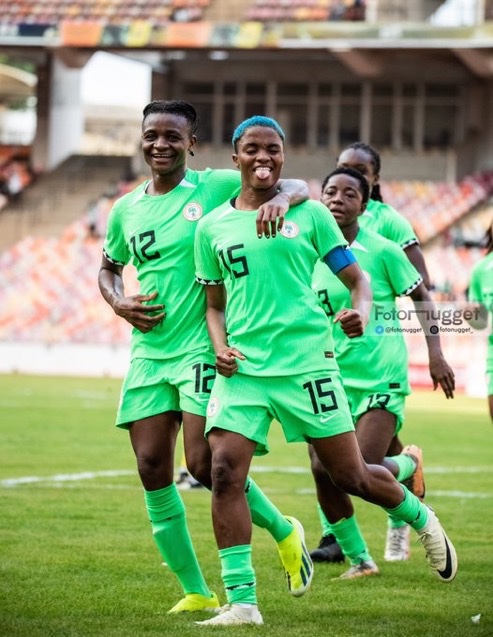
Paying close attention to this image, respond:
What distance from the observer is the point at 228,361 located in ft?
21.2

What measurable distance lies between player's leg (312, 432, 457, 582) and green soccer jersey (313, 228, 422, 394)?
4.97 feet

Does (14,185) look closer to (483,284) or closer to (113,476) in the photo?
(113,476)

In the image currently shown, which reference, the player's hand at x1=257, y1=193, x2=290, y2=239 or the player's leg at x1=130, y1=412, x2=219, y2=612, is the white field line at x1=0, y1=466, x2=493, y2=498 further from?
the player's hand at x1=257, y1=193, x2=290, y2=239

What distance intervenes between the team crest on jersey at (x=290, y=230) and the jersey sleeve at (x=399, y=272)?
1971mm

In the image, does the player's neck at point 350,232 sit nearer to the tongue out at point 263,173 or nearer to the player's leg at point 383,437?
the player's leg at point 383,437

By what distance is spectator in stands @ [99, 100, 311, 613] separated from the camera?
6828mm

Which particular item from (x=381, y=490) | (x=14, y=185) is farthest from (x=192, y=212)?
(x=14, y=185)

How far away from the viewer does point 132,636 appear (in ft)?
19.9

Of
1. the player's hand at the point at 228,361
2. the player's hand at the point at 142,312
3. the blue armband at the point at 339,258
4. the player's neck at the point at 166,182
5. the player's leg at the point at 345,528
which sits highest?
the player's neck at the point at 166,182

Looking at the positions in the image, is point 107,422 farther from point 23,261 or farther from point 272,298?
point 23,261

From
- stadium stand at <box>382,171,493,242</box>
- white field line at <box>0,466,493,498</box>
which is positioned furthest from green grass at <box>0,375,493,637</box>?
stadium stand at <box>382,171,493,242</box>

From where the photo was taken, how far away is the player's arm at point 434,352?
26.1 feet

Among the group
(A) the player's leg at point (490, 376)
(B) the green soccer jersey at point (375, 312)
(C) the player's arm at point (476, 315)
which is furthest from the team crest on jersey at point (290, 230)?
(A) the player's leg at point (490, 376)

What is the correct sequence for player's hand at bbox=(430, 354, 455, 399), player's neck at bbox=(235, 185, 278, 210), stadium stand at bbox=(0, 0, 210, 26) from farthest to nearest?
stadium stand at bbox=(0, 0, 210, 26), player's hand at bbox=(430, 354, 455, 399), player's neck at bbox=(235, 185, 278, 210)
